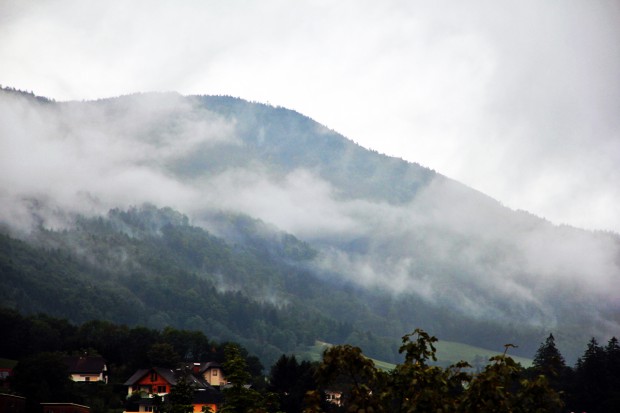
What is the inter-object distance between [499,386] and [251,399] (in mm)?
26466

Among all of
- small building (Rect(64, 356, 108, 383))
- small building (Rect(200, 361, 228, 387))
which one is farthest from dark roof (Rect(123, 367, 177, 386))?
small building (Rect(200, 361, 228, 387))

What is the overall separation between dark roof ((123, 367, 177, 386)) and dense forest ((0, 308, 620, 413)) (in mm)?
2037

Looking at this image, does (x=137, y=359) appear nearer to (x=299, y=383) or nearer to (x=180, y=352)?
(x=180, y=352)

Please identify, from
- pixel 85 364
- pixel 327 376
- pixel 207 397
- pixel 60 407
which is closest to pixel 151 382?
pixel 85 364

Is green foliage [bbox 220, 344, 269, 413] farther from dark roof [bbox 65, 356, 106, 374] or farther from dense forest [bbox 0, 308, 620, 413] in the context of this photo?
dark roof [bbox 65, 356, 106, 374]

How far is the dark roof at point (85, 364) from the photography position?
431 feet

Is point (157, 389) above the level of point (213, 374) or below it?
below

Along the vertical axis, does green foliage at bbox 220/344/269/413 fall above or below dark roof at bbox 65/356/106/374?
below

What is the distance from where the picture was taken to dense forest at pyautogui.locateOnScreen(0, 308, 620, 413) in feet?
81.6

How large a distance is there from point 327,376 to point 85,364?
115840 millimetres

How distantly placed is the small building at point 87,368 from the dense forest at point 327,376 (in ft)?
8.75

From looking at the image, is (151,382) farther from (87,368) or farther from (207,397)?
(207,397)

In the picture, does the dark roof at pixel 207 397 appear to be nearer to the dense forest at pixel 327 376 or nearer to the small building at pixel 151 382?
the dense forest at pixel 327 376

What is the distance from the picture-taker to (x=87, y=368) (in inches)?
5212
